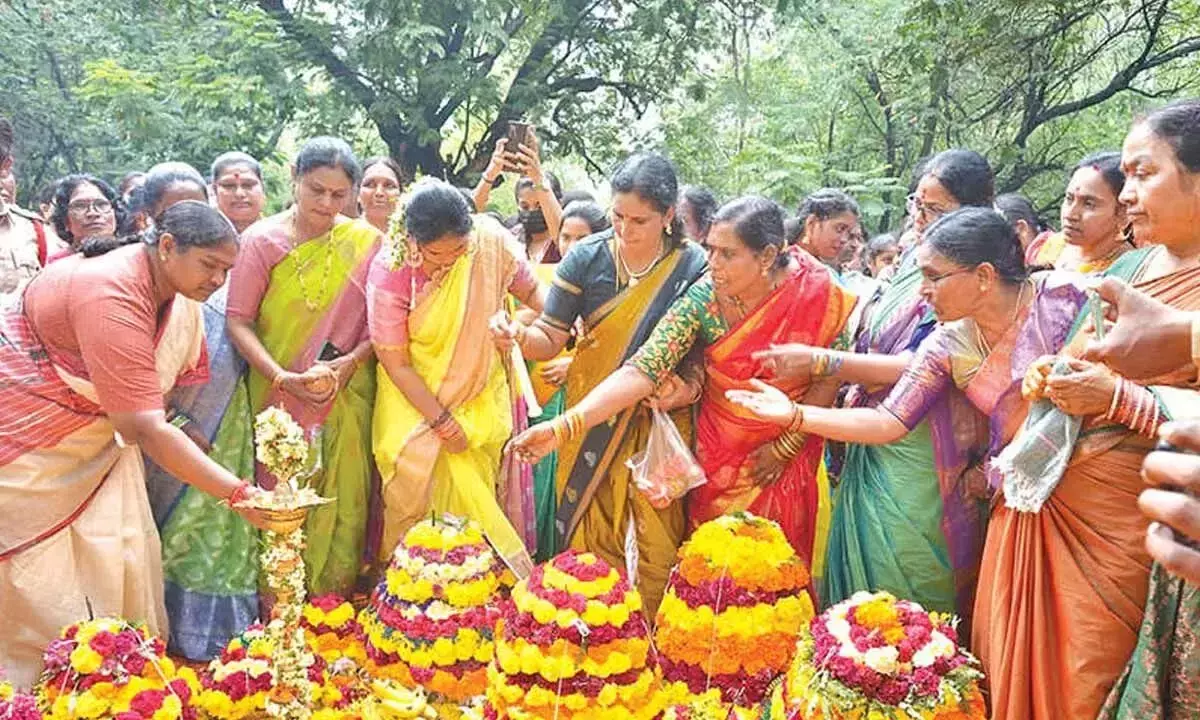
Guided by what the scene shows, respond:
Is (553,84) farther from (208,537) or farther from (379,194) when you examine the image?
(208,537)

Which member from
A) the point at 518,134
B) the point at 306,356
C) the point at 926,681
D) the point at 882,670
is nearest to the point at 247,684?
the point at 306,356

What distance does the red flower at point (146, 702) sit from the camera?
274 cm

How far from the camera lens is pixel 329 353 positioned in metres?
4.11

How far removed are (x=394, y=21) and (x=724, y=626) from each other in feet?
30.8

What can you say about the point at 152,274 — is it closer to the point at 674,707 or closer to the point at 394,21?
the point at 674,707

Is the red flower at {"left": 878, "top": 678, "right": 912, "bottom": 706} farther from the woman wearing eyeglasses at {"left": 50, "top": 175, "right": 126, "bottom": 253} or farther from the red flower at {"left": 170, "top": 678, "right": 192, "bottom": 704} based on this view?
the woman wearing eyeglasses at {"left": 50, "top": 175, "right": 126, "bottom": 253}

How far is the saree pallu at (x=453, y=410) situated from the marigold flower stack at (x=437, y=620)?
1.89ft

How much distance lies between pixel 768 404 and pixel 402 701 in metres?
1.63

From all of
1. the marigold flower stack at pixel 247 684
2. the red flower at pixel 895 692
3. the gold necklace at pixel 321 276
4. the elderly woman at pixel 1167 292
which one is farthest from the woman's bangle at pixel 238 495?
the elderly woman at pixel 1167 292

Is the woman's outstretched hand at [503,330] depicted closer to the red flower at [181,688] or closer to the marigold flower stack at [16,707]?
the red flower at [181,688]

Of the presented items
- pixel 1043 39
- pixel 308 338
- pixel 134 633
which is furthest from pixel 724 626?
pixel 1043 39

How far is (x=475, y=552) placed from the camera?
332 centimetres


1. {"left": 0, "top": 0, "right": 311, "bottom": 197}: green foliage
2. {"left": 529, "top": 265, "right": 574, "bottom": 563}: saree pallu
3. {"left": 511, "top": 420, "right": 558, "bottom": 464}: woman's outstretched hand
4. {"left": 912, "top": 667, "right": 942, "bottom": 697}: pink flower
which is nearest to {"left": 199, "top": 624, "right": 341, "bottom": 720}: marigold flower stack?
{"left": 511, "top": 420, "right": 558, "bottom": 464}: woman's outstretched hand

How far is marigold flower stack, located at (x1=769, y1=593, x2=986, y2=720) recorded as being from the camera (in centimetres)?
247
